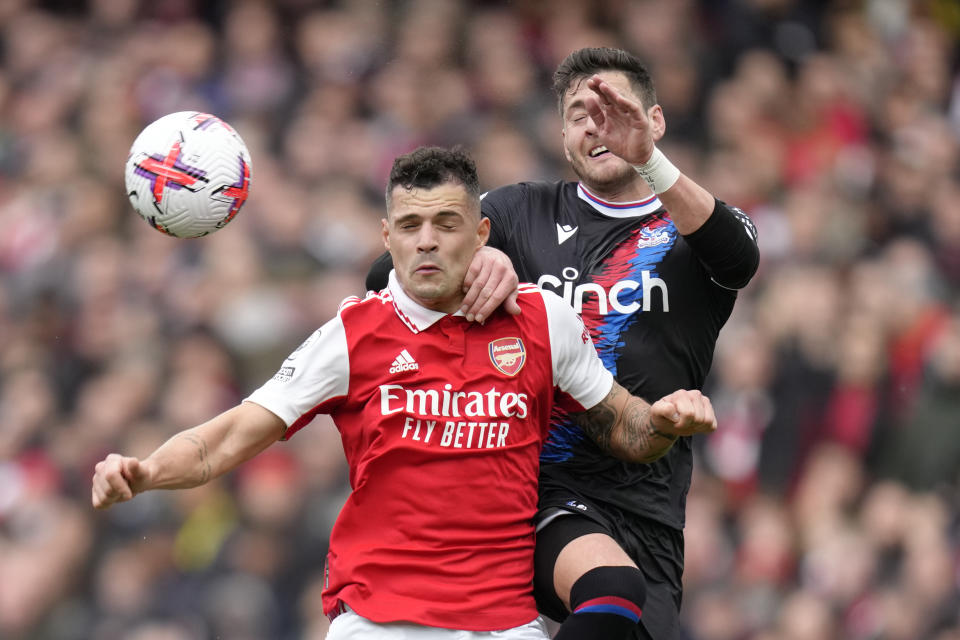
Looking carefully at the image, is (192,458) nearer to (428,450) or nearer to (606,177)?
(428,450)

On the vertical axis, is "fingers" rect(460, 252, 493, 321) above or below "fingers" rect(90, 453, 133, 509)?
above

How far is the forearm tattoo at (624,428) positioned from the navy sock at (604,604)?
17.6 inches

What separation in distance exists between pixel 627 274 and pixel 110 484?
2099 millimetres

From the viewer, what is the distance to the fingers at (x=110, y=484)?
12.7ft

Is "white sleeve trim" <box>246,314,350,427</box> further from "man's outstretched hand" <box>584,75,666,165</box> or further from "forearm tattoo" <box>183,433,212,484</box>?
"man's outstretched hand" <box>584,75,666,165</box>

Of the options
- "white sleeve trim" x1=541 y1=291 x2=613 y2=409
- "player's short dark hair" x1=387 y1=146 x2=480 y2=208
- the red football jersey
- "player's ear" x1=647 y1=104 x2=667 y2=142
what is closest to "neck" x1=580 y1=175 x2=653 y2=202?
"player's ear" x1=647 y1=104 x2=667 y2=142

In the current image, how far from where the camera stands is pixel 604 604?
422 cm

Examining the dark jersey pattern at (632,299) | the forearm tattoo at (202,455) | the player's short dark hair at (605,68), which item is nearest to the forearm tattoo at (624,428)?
the dark jersey pattern at (632,299)

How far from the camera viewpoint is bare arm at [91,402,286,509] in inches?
154

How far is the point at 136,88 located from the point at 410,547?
744 centimetres

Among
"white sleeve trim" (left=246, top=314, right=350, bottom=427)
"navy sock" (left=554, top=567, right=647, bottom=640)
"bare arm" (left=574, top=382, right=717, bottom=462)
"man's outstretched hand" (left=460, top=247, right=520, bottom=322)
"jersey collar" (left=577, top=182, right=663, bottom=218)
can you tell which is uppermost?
"jersey collar" (left=577, top=182, right=663, bottom=218)

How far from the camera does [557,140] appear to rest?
10.9m

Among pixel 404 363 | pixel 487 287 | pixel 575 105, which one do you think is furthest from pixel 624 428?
pixel 575 105

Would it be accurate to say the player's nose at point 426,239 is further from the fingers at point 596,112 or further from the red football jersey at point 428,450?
the fingers at point 596,112
